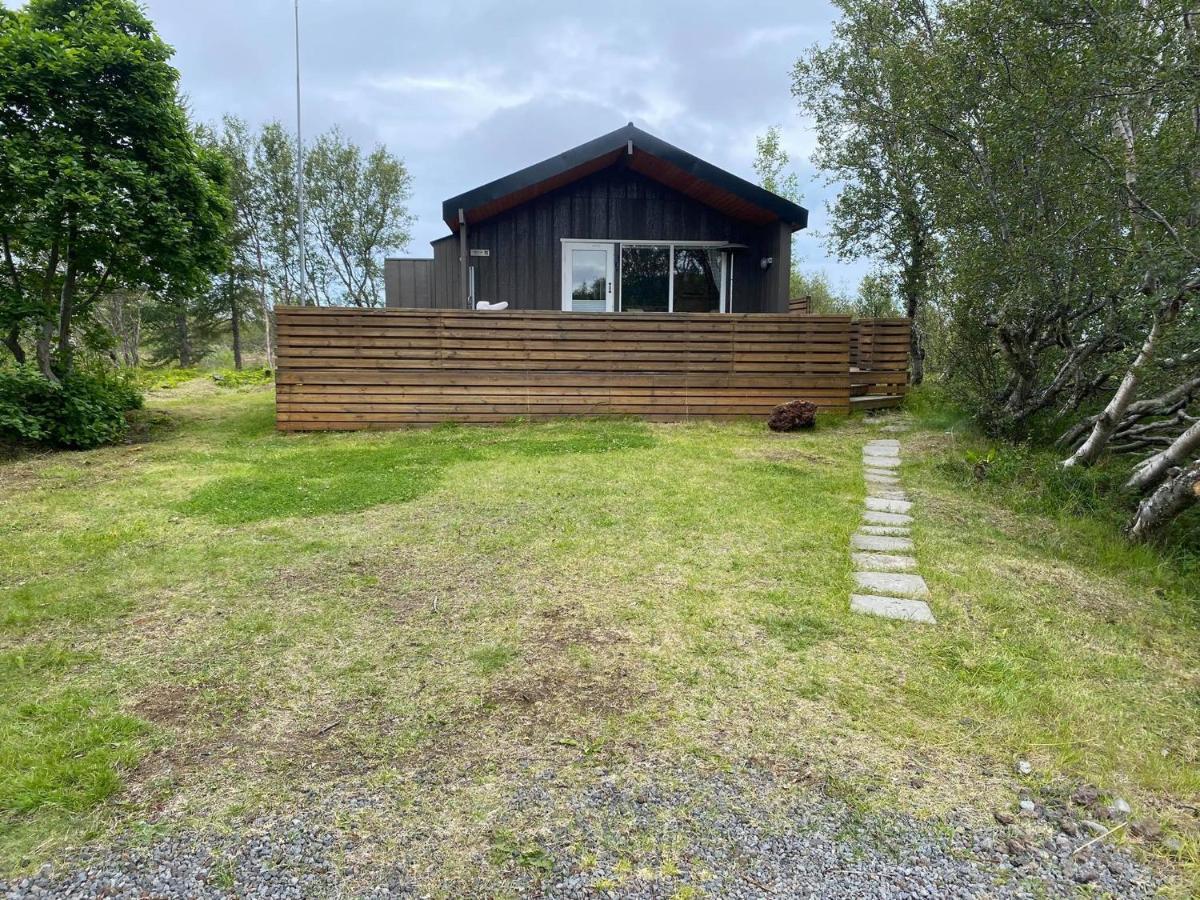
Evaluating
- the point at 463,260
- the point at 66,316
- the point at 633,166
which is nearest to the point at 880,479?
the point at 633,166

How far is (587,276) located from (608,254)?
482mm

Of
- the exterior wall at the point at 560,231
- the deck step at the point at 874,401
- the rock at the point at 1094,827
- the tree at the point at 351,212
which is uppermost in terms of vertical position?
the tree at the point at 351,212

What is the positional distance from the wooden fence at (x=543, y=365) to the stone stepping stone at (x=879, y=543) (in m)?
4.51

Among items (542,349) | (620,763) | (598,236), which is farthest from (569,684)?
(598,236)

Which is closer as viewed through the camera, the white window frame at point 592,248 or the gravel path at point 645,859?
the gravel path at point 645,859

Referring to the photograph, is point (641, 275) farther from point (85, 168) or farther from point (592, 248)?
point (85, 168)

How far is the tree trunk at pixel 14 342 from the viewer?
7.12 metres

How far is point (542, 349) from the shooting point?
8305mm

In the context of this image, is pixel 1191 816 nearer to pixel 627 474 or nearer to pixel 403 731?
pixel 403 731

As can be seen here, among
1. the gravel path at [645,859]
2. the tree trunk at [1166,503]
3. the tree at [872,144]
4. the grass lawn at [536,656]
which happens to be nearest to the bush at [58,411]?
the grass lawn at [536,656]

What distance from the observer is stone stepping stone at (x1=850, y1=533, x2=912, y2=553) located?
3881mm

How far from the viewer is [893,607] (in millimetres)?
3066

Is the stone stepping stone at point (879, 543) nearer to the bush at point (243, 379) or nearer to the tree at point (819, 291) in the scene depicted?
the bush at point (243, 379)

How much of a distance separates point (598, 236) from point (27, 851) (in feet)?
33.0
